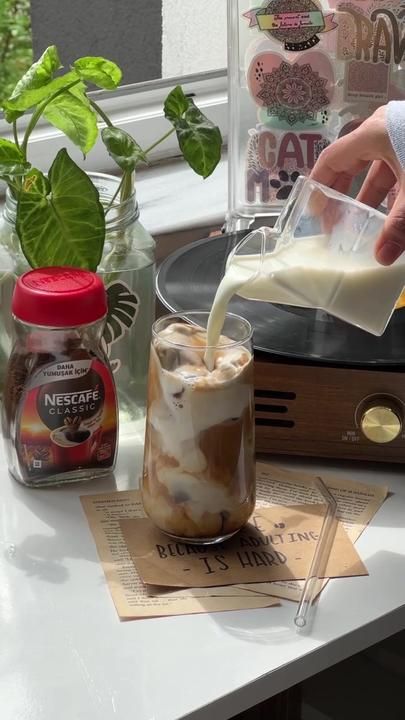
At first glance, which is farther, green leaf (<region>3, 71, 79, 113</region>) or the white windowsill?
the white windowsill

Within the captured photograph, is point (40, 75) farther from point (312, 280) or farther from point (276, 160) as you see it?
point (276, 160)

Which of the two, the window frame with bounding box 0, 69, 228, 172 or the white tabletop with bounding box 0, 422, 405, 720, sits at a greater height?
the window frame with bounding box 0, 69, 228, 172

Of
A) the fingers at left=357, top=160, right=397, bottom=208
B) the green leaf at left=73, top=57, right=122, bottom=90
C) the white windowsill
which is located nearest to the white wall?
the white windowsill

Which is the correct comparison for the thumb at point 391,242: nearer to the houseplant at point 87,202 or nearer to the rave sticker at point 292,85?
the houseplant at point 87,202

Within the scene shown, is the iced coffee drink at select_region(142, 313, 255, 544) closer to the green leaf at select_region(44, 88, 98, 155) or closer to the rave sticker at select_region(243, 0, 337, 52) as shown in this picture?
the green leaf at select_region(44, 88, 98, 155)

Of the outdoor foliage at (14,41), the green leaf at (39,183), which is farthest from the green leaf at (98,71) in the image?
the outdoor foliage at (14,41)

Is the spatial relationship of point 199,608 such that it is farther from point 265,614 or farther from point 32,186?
point 32,186
